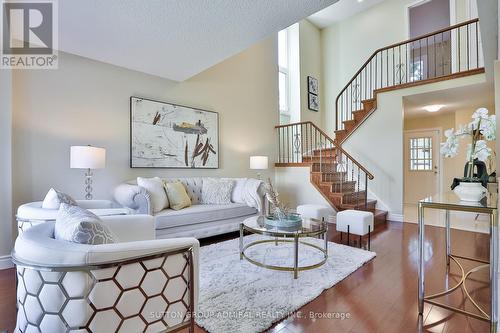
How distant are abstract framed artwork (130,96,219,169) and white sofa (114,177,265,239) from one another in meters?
0.42

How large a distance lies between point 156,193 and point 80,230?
79.5 inches

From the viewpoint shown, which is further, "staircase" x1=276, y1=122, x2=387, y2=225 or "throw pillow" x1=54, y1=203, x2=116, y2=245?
"staircase" x1=276, y1=122, x2=387, y2=225

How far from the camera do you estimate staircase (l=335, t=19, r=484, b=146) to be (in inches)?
207

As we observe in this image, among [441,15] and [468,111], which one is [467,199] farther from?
[441,15]

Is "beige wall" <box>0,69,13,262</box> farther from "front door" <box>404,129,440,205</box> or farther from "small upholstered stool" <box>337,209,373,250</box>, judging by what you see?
"front door" <box>404,129,440,205</box>

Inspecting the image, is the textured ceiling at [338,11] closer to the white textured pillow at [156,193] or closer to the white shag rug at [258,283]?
the white textured pillow at [156,193]

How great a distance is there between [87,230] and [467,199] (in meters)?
2.25

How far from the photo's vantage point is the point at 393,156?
191 inches

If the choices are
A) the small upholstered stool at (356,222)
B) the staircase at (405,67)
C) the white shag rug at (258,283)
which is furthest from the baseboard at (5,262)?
the staircase at (405,67)

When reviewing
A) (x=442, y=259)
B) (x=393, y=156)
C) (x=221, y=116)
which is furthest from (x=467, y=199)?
(x=221, y=116)

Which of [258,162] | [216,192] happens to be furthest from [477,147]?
[258,162]

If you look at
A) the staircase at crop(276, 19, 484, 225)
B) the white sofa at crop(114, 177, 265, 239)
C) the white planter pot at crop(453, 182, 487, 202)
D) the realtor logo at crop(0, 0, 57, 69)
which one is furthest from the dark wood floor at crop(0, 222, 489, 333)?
the realtor logo at crop(0, 0, 57, 69)

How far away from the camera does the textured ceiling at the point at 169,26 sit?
214 centimetres

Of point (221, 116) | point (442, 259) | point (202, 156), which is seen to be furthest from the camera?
point (221, 116)
